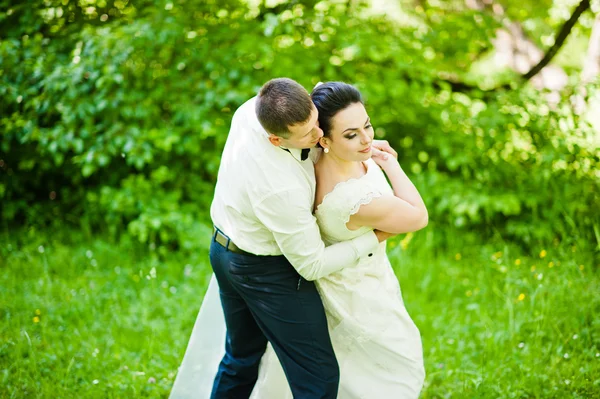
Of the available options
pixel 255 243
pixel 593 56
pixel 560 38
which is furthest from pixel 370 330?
pixel 593 56

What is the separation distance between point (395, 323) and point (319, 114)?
1.01m

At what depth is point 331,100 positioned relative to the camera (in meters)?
2.29

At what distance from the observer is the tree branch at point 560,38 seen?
16.1ft

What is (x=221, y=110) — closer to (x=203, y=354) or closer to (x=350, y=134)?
(x=203, y=354)

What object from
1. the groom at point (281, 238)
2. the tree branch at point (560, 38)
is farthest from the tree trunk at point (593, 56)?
the groom at point (281, 238)

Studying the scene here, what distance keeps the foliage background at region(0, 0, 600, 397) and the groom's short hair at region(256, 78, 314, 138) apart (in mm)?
2080

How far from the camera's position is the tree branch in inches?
194

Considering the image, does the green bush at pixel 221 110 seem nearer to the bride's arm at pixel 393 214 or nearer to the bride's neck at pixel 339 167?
the bride's neck at pixel 339 167

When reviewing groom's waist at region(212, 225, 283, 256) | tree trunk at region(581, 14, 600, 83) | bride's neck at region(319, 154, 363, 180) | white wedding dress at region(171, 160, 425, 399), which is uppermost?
bride's neck at region(319, 154, 363, 180)

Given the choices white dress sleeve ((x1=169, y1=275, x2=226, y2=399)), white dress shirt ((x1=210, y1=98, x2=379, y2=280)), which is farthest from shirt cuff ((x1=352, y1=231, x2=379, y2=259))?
white dress sleeve ((x1=169, y1=275, x2=226, y2=399))

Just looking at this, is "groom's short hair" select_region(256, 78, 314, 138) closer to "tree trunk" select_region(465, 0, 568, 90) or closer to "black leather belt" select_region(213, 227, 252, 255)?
"black leather belt" select_region(213, 227, 252, 255)

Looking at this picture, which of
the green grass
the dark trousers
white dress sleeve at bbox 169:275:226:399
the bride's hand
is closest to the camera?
the dark trousers

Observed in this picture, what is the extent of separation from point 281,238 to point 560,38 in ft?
13.7

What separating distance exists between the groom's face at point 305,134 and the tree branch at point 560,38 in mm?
3797
